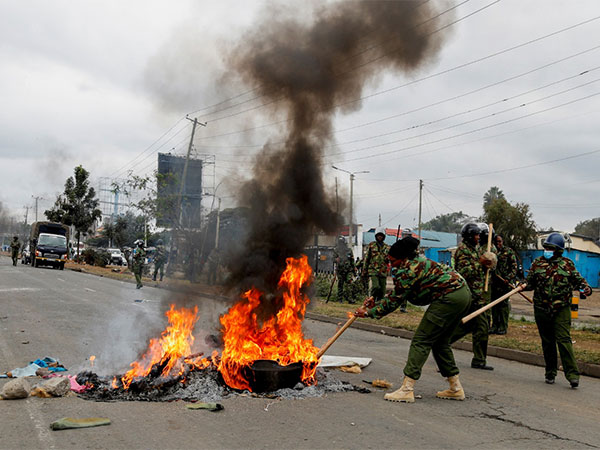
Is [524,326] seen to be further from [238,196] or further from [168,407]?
[168,407]

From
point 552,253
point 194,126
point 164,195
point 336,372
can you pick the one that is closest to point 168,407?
point 336,372

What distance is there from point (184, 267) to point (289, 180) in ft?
11.9

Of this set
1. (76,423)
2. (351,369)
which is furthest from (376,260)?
(76,423)

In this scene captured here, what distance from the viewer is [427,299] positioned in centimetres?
527

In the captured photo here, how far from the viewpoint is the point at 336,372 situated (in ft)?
21.0

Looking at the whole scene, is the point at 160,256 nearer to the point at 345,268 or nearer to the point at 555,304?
the point at 345,268

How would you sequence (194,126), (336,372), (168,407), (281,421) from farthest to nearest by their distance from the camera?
(194,126)
(336,372)
(168,407)
(281,421)

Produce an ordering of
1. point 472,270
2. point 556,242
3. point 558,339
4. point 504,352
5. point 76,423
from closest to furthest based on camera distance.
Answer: point 76,423 → point 558,339 → point 556,242 → point 472,270 → point 504,352

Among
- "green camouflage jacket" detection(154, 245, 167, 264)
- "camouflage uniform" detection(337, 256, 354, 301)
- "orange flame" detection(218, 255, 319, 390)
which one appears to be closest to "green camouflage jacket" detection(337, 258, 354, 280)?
"camouflage uniform" detection(337, 256, 354, 301)

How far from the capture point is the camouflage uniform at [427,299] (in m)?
5.16

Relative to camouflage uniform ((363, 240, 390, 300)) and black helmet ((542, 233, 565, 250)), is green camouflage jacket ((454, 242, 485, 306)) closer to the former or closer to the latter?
black helmet ((542, 233, 565, 250))

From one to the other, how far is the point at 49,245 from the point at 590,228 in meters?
74.1

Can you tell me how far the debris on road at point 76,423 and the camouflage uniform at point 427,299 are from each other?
255 cm

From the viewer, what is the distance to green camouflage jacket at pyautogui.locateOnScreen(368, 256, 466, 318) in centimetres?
519
